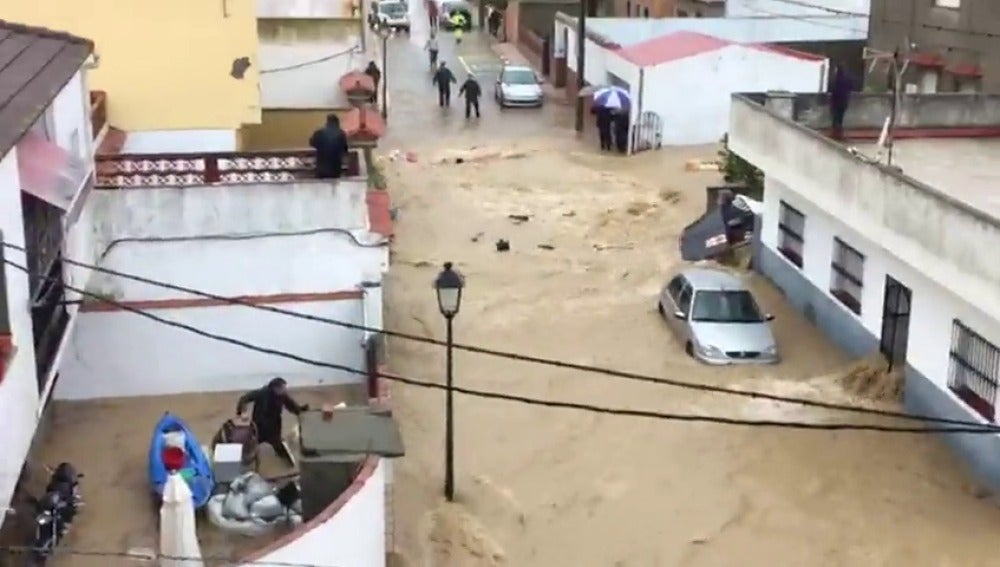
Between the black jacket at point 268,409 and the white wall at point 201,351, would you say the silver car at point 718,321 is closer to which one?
the white wall at point 201,351

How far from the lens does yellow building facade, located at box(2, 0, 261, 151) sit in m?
18.2

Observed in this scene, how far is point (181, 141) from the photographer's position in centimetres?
1884

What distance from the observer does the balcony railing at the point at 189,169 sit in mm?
15961

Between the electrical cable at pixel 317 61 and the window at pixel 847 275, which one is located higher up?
the electrical cable at pixel 317 61

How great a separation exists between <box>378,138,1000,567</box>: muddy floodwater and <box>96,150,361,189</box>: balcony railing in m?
3.77

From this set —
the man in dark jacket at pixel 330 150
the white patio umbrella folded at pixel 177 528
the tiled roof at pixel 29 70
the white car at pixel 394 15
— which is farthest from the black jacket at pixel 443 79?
the white patio umbrella folded at pixel 177 528

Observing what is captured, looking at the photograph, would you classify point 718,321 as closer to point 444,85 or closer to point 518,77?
point 444,85

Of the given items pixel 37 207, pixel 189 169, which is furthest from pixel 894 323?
pixel 37 207

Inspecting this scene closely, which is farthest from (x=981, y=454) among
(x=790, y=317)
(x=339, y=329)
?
(x=339, y=329)

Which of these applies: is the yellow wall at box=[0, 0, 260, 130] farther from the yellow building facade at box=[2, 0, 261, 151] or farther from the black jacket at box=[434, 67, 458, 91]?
the black jacket at box=[434, 67, 458, 91]

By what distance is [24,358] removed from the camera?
1093 centimetres

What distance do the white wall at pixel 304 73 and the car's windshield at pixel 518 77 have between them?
69.2ft

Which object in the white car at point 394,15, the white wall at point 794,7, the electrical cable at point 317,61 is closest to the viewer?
the electrical cable at point 317,61

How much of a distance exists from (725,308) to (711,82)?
55.1 ft
